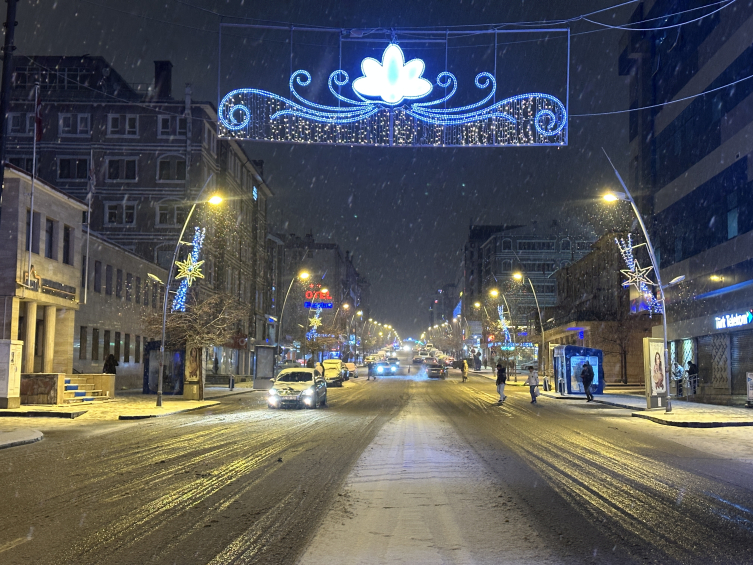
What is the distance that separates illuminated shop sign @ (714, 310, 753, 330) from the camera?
1223 inches

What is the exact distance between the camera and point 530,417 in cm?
2622

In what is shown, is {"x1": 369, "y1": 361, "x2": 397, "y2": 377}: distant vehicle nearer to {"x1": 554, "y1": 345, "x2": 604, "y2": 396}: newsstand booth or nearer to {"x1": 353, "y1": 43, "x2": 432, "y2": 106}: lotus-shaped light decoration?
{"x1": 554, "y1": 345, "x2": 604, "y2": 396}: newsstand booth

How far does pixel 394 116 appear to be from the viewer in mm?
18094

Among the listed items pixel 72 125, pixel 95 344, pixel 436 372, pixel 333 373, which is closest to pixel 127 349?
pixel 95 344

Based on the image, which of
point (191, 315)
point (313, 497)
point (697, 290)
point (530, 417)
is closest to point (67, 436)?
point (313, 497)

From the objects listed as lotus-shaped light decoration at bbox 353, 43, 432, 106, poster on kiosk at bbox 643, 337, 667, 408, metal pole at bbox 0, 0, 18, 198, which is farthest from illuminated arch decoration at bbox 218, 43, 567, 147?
poster on kiosk at bbox 643, 337, 667, 408

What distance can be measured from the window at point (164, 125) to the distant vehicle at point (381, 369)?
32.7 m

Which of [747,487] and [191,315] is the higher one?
[191,315]

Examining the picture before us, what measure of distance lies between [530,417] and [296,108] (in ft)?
46.7

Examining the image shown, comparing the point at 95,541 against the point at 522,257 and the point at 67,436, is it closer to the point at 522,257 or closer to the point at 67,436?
the point at 67,436

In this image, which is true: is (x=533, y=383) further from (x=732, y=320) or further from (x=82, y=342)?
(x=82, y=342)

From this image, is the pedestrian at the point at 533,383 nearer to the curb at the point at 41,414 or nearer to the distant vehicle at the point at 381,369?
the curb at the point at 41,414

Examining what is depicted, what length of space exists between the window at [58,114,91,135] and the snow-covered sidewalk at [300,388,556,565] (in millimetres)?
52723

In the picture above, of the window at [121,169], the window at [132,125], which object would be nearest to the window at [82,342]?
the window at [121,169]
